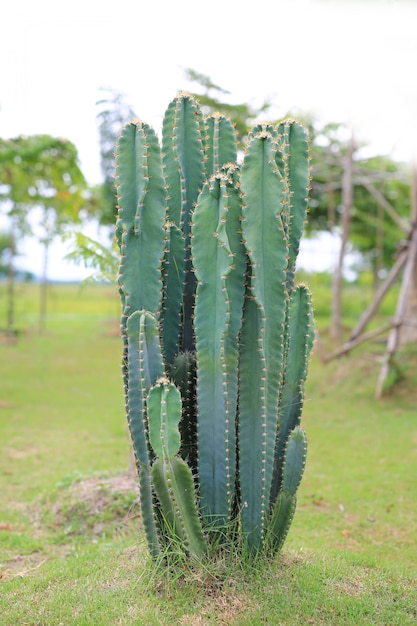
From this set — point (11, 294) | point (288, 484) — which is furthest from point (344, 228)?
point (288, 484)

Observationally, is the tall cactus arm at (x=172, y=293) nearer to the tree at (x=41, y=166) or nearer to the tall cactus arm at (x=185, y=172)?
the tall cactus arm at (x=185, y=172)

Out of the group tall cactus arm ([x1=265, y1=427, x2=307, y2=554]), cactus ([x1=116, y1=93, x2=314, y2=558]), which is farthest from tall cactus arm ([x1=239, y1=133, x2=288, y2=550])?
tall cactus arm ([x1=265, y1=427, x2=307, y2=554])

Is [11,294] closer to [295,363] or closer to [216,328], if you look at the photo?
[295,363]

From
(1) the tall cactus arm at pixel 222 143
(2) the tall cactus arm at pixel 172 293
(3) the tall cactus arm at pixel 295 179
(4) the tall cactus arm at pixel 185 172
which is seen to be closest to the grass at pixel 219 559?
(2) the tall cactus arm at pixel 172 293

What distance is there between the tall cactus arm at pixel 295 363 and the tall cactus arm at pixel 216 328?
18.1 inches

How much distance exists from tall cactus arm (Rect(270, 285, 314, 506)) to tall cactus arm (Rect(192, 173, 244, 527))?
46 centimetres

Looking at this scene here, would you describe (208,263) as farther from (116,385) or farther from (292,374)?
(116,385)

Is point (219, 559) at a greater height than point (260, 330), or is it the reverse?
point (260, 330)

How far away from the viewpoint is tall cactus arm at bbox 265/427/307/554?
412 centimetres

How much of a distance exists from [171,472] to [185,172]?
191 cm

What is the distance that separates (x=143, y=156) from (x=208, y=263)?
2.48 feet

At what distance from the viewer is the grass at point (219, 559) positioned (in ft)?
12.0

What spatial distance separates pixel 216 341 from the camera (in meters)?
3.81

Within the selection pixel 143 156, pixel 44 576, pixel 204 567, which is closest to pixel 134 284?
pixel 143 156
